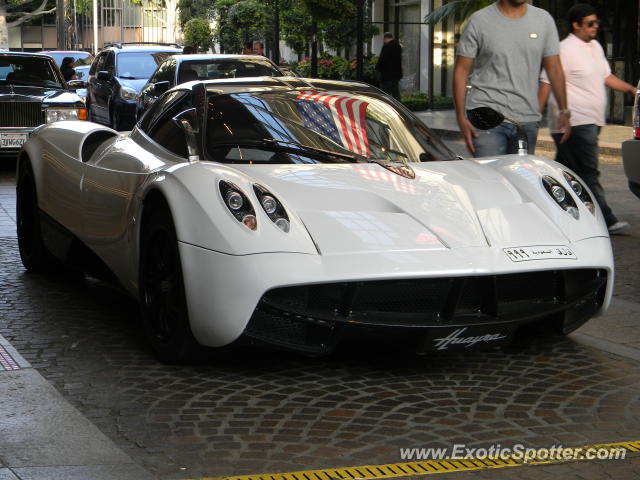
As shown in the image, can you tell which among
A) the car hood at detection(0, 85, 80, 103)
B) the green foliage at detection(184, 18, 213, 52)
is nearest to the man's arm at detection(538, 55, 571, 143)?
the car hood at detection(0, 85, 80, 103)

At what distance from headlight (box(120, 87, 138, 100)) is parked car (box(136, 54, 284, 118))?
2783 millimetres

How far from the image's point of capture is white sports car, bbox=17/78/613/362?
503cm

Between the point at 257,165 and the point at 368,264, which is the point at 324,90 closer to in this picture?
the point at 257,165

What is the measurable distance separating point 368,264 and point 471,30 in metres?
3.35

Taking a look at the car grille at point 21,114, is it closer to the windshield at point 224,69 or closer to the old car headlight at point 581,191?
the windshield at point 224,69

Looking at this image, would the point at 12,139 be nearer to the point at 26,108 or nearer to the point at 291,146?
the point at 26,108

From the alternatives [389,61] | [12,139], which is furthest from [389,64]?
[12,139]

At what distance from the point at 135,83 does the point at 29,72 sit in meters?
4.47

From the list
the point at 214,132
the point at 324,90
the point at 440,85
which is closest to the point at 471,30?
the point at 324,90

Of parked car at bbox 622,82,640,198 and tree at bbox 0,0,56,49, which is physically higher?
tree at bbox 0,0,56,49

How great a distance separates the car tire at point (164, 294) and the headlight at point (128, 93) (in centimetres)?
1427

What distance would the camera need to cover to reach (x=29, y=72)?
54.0ft

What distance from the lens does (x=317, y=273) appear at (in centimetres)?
495

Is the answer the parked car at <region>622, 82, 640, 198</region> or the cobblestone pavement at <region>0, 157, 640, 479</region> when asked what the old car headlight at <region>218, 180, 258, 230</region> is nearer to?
the cobblestone pavement at <region>0, 157, 640, 479</region>
